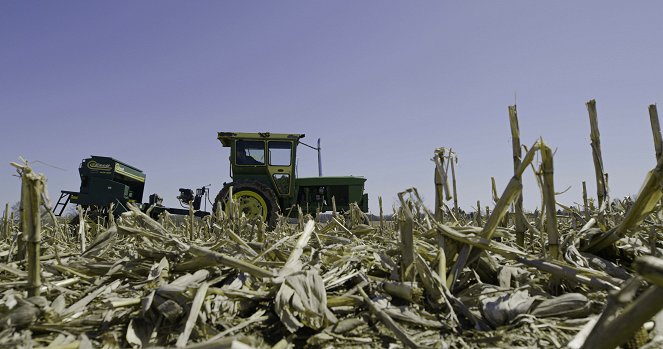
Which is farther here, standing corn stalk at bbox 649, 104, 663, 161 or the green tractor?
the green tractor

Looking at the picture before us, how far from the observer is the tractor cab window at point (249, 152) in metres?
11.6

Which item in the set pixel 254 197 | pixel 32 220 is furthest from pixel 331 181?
pixel 32 220

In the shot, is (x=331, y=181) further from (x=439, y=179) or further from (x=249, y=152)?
(x=439, y=179)

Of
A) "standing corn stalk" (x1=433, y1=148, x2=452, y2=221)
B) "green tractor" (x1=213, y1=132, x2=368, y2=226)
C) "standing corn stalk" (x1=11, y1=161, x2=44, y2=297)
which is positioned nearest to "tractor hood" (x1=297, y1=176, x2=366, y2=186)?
"green tractor" (x1=213, y1=132, x2=368, y2=226)

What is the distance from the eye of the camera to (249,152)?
11672mm

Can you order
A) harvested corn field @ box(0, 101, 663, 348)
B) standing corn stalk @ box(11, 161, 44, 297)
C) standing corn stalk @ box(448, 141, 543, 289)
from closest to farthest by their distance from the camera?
harvested corn field @ box(0, 101, 663, 348) → standing corn stalk @ box(11, 161, 44, 297) → standing corn stalk @ box(448, 141, 543, 289)

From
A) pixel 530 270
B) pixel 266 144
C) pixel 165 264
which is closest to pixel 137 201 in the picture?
pixel 266 144

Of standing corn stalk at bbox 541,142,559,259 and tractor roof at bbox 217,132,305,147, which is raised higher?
tractor roof at bbox 217,132,305,147

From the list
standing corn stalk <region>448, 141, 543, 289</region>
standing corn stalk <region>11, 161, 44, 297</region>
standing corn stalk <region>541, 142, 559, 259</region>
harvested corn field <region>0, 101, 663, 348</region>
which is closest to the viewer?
harvested corn field <region>0, 101, 663, 348</region>

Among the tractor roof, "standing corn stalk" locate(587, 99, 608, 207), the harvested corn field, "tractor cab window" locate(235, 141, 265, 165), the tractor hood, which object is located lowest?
the harvested corn field

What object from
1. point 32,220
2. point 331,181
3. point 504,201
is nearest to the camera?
point 32,220

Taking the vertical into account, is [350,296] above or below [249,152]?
below

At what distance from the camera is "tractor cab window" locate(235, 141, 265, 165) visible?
38.2 ft

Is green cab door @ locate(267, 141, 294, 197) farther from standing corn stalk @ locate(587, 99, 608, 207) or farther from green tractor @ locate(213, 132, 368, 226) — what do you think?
standing corn stalk @ locate(587, 99, 608, 207)
